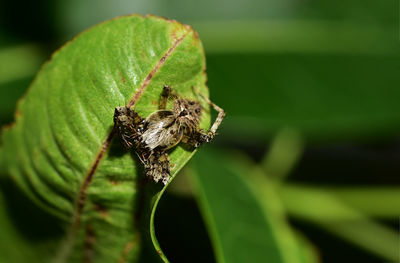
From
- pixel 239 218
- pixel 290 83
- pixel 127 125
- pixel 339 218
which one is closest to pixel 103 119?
pixel 127 125

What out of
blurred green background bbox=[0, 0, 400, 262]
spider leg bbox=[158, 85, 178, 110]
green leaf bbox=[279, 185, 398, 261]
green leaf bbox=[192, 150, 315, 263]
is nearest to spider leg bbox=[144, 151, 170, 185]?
spider leg bbox=[158, 85, 178, 110]

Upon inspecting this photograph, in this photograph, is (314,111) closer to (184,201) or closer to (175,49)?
(184,201)

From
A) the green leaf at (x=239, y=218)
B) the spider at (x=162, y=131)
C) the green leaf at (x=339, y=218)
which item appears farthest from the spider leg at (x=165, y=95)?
the green leaf at (x=339, y=218)

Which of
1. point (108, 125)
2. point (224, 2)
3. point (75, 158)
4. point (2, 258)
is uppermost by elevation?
point (224, 2)

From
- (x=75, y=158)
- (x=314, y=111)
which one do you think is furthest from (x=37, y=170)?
(x=314, y=111)

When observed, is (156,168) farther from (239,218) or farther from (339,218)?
(339,218)

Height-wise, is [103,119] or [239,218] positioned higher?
[103,119]
